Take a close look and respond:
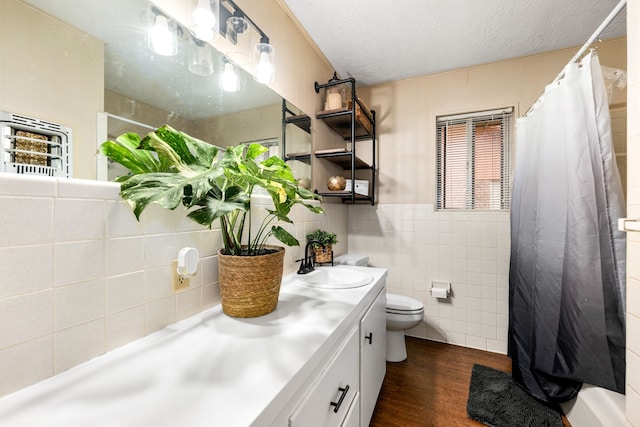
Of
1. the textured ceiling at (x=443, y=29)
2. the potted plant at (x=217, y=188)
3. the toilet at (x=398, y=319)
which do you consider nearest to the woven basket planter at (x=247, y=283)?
the potted plant at (x=217, y=188)

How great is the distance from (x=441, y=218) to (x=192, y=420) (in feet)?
7.21

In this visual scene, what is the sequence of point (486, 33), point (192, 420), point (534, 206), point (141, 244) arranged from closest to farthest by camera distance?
point (192, 420)
point (141, 244)
point (534, 206)
point (486, 33)

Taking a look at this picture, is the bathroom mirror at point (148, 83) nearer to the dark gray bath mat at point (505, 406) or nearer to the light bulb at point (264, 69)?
the light bulb at point (264, 69)

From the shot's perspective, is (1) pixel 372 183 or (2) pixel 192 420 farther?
(1) pixel 372 183

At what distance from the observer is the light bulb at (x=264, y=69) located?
1257 mm

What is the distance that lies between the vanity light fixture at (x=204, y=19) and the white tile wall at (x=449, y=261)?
182 cm

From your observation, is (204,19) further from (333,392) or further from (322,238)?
(333,392)

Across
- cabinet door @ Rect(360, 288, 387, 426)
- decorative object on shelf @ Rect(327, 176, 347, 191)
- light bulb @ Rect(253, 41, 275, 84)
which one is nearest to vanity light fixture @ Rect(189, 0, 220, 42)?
light bulb @ Rect(253, 41, 275, 84)

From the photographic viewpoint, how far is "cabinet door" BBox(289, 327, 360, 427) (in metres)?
0.61

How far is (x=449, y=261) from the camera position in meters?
2.19

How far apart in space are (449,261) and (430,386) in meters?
0.96

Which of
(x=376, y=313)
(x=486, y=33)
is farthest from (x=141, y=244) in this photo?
(x=486, y=33)

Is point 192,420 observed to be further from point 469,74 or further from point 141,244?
point 469,74

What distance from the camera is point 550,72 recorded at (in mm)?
1938
